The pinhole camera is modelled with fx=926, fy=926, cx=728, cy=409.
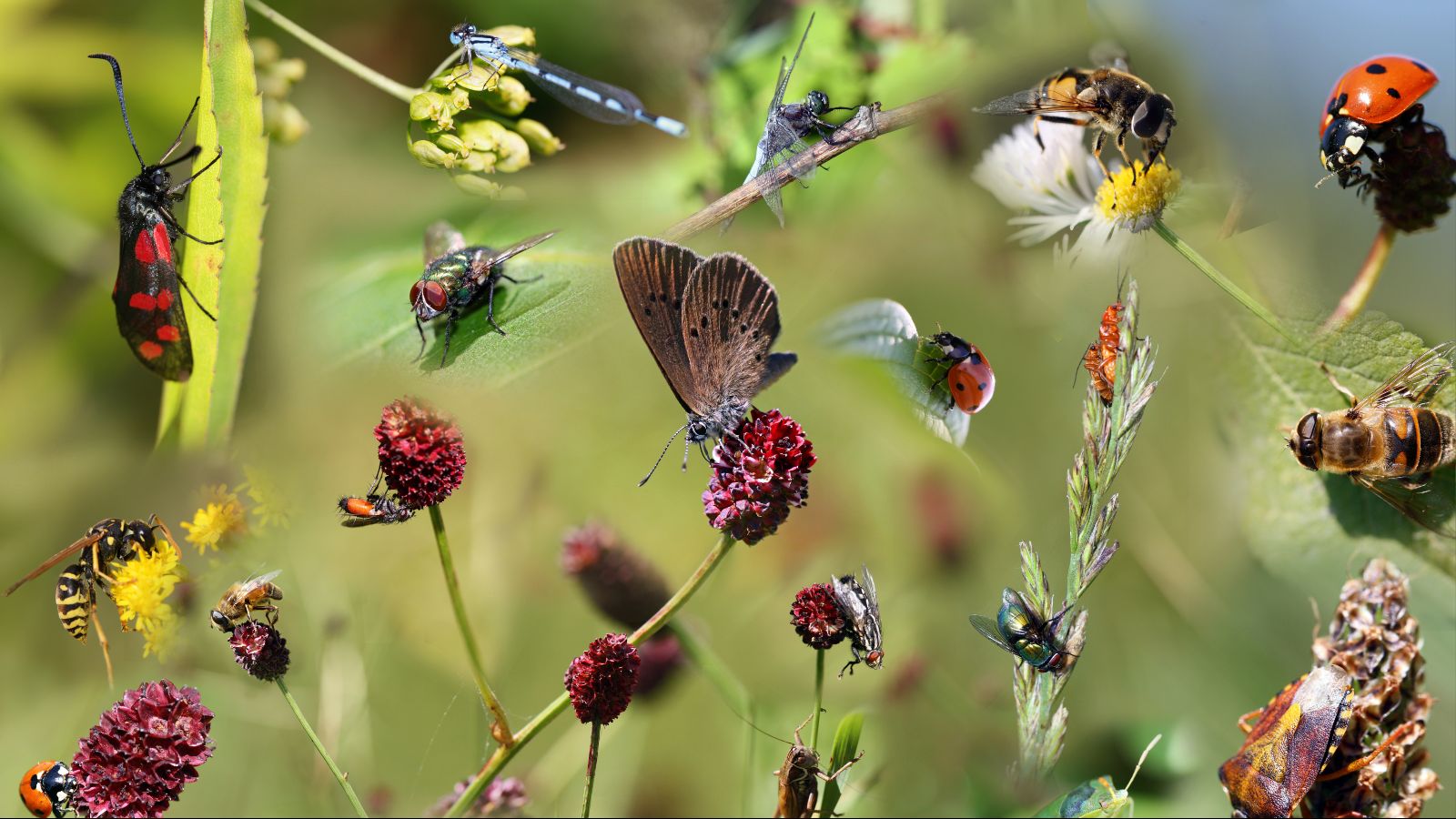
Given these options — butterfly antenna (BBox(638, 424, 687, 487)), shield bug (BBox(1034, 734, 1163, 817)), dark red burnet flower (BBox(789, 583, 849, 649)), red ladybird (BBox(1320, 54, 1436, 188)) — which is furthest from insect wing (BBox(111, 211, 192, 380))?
red ladybird (BBox(1320, 54, 1436, 188))

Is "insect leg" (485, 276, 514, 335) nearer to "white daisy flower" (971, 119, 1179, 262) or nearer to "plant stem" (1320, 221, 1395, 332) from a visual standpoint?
"white daisy flower" (971, 119, 1179, 262)

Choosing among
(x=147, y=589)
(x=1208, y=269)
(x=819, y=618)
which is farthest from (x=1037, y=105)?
(x=147, y=589)

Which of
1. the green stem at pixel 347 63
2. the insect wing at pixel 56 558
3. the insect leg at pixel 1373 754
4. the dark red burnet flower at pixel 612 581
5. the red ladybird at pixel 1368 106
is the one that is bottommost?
the insect leg at pixel 1373 754

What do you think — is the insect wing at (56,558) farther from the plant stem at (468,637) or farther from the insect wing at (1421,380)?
the insect wing at (1421,380)

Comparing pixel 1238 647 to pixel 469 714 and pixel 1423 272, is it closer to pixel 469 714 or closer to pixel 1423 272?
pixel 1423 272

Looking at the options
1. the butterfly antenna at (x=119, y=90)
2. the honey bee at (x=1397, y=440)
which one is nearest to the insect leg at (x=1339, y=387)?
the honey bee at (x=1397, y=440)

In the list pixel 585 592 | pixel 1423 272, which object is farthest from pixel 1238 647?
pixel 585 592
